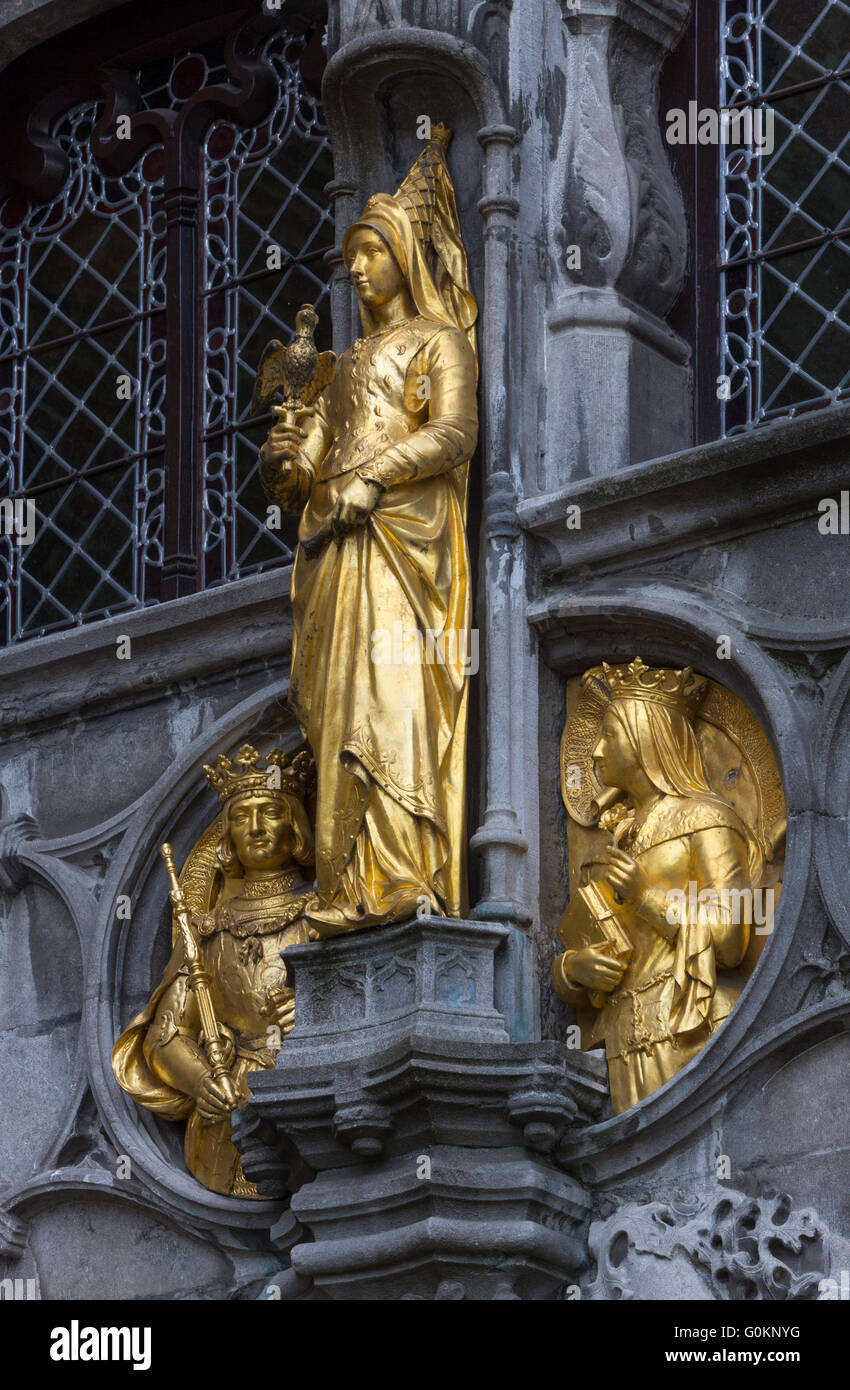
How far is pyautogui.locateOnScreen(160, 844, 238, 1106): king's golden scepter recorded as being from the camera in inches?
422

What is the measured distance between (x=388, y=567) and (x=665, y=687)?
2.99ft

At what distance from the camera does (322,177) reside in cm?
1225

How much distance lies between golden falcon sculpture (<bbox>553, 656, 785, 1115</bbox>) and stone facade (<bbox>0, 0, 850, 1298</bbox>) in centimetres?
12

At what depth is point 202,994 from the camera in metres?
10.9

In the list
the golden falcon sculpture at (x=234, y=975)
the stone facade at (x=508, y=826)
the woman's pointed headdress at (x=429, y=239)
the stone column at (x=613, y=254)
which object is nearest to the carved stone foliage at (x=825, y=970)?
the stone facade at (x=508, y=826)

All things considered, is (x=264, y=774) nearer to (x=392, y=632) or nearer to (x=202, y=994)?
(x=202, y=994)

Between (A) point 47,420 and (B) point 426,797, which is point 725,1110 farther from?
(A) point 47,420

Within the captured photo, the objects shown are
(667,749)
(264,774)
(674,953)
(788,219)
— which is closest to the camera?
(674,953)

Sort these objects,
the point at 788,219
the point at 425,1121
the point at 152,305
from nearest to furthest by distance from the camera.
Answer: the point at 425,1121
the point at 788,219
the point at 152,305

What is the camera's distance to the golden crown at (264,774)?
10906 millimetres

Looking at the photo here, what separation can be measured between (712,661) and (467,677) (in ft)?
2.52

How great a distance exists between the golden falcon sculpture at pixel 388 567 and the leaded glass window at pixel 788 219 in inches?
35.7

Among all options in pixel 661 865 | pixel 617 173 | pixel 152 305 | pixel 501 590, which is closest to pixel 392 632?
pixel 501 590
